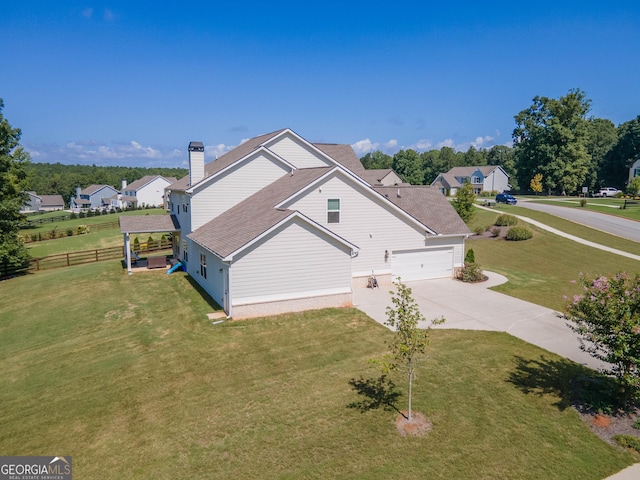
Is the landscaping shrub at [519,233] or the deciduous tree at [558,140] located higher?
the deciduous tree at [558,140]

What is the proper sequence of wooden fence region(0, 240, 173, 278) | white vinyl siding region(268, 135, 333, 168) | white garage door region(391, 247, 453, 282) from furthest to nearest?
1. wooden fence region(0, 240, 173, 278)
2. white vinyl siding region(268, 135, 333, 168)
3. white garage door region(391, 247, 453, 282)

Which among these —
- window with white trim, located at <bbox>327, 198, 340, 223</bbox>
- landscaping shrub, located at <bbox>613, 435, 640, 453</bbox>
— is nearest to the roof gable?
window with white trim, located at <bbox>327, 198, 340, 223</bbox>

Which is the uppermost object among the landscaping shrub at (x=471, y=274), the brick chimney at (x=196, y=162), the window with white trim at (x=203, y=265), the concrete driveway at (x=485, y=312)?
the brick chimney at (x=196, y=162)

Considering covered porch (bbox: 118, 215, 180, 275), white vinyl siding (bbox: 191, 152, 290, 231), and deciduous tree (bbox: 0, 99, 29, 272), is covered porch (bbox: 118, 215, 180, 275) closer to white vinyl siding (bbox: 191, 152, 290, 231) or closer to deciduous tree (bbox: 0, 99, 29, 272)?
white vinyl siding (bbox: 191, 152, 290, 231)

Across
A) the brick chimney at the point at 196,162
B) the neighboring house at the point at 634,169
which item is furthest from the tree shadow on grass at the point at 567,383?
the neighboring house at the point at 634,169

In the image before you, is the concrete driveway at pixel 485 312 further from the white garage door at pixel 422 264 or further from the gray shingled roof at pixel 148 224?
the gray shingled roof at pixel 148 224

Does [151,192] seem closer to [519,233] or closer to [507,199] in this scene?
[507,199]
